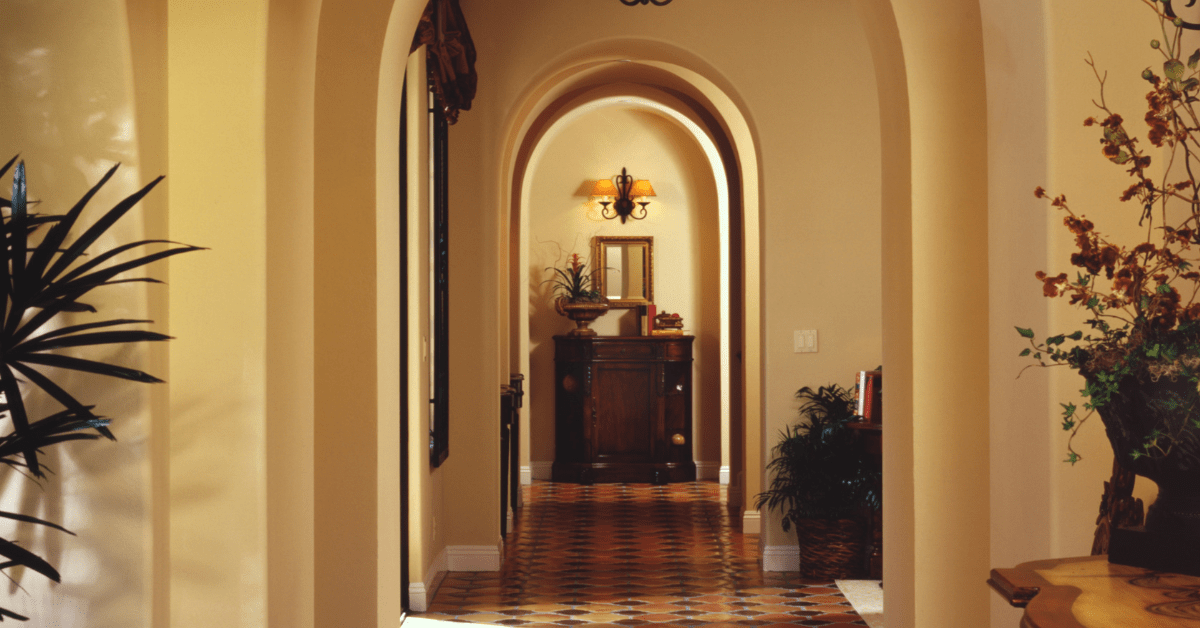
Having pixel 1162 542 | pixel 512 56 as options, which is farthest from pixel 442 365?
pixel 1162 542

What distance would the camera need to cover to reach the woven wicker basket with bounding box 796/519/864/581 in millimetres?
5371

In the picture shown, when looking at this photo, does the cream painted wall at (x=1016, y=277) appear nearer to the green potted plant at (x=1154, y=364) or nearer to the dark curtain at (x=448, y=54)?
the green potted plant at (x=1154, y=364)

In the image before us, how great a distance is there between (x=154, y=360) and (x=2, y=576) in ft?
1.89

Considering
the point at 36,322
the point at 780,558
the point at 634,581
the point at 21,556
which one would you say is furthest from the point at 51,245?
the point at 780,558

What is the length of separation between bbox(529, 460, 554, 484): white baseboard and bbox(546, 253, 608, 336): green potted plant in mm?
1312

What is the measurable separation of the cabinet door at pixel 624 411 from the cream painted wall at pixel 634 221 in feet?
1.90

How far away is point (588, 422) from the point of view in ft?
29.9

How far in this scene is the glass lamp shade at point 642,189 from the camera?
30.7 feet

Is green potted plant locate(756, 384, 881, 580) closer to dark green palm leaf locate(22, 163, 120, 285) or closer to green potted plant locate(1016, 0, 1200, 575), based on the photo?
green potted plant locate(1016, 0, 1200, 575)

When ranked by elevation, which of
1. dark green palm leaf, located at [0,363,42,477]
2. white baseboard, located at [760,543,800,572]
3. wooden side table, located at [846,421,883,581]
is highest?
dark green palm leaf, located at [0,363,42,477]

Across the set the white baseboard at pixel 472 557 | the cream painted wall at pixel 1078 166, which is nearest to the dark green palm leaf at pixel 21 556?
the cream painted wall at pixel 1078 166

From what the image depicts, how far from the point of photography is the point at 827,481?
534 cm

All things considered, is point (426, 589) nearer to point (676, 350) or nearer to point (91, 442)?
point (91, 442)

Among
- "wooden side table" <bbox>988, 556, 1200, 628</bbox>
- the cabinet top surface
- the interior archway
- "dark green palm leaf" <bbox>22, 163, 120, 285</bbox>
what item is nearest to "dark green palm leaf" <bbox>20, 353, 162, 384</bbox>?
"dark green palm leaf" <bbox>22, 163, 120, 285</bbox>
